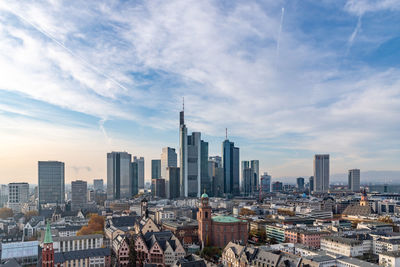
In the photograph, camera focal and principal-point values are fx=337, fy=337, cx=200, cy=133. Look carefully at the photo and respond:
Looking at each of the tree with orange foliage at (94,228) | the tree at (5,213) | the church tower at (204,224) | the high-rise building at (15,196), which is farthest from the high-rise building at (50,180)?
the church tower at (204,224)

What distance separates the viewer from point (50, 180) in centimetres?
19788

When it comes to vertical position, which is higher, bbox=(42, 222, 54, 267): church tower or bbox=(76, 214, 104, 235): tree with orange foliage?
bbox=(42, 222, 54, 267): church tower

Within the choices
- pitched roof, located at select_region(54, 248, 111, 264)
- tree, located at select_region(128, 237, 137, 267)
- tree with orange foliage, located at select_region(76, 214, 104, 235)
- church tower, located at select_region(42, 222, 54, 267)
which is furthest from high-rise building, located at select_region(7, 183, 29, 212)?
church tower, located at select_region(42, 222, 54, 267)

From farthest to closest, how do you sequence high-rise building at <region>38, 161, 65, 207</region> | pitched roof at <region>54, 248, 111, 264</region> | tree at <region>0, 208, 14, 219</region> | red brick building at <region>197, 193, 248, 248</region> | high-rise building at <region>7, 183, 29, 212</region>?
high-rise building at <region>38, 161, 65, 207</region> < high-rise building at <region>7, 183, 29, 212</region> < tree at <region>0, 208, 14, 219</region> < red brick building at <region>197, 193, 248, 248</region> < pitched roof at <region>54, 248, 111, 264</region>

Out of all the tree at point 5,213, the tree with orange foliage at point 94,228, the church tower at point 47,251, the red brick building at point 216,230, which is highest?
the church tower at point 47,251

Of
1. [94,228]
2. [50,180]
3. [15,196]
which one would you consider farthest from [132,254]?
[15,196]

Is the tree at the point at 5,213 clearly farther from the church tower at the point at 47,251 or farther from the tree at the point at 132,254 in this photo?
the church tower at the point at 47,251

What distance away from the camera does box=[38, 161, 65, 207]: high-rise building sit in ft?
641

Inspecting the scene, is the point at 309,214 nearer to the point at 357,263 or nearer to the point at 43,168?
the point at 357,263

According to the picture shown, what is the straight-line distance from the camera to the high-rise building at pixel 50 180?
19525 cm

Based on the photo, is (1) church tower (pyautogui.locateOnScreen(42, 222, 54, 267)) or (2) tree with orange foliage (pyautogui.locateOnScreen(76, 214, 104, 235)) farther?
(2) tree with orange foliage (pyautogui.locateOnScreen(76, 214, 104, 235))

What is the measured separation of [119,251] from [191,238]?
3021cm

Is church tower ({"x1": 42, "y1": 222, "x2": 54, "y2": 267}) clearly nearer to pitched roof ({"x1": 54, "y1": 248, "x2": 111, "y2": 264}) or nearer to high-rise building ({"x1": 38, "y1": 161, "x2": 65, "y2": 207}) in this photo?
pitched roof ({"x1": 54, "y1": 248, "x2": 111, "y2": 264})

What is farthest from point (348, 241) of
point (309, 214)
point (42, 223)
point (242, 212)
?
point (42, 223)
